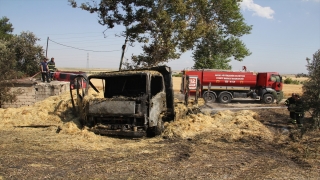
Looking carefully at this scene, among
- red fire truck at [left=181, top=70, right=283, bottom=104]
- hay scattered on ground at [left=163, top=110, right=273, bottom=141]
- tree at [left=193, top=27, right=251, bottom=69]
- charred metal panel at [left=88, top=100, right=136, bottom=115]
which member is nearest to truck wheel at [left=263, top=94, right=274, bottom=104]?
red fire truck at [left=181, top=70, right=283, bottom=104]

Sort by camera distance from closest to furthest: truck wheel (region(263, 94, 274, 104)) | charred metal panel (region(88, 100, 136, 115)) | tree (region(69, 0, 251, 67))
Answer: charred metal panel (region(88, 100, 136, 115)) → tree (region(69, 0, 251, 67)) → truck wheel (region(263, 94, 274, 104))

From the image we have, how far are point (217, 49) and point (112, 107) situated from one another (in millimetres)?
24832

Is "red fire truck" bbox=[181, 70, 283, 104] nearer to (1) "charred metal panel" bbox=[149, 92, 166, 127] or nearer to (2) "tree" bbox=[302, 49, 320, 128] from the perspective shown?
(1) "charred metal panel" bbox=[149, 92, 166, 127]

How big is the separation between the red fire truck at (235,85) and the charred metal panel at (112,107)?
46.7 feet

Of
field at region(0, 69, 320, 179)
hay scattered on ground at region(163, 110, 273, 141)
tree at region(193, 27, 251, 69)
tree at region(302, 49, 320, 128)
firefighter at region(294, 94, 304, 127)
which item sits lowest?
field at region(0, 69, 320, 179)

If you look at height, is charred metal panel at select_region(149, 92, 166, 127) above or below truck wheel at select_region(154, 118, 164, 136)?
above

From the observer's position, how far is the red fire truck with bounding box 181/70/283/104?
74.1 ft

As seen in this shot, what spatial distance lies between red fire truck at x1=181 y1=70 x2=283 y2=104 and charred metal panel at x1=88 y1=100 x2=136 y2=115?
1423cm

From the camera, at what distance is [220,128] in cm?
954

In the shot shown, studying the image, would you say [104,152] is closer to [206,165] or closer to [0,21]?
[206,165]

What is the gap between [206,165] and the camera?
598 cm

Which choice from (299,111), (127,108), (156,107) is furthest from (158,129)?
(299,111)

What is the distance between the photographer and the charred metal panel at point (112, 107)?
327 inches

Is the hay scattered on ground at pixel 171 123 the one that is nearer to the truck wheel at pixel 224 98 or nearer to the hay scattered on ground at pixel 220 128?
the hay scattered on ground at pixel 220 128
